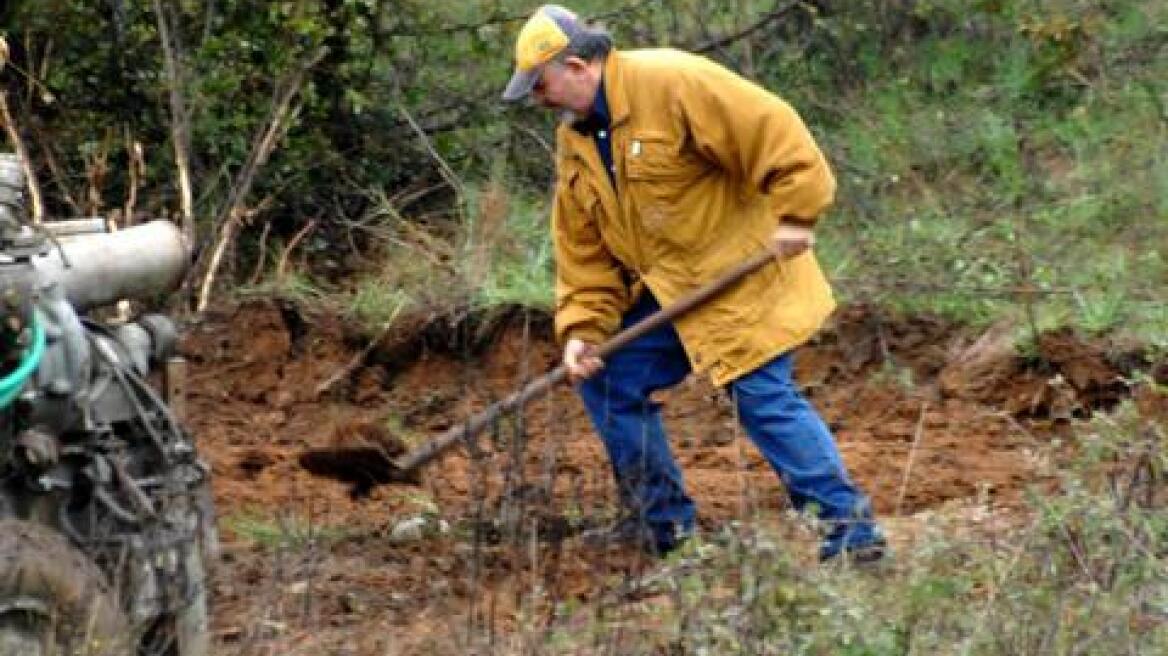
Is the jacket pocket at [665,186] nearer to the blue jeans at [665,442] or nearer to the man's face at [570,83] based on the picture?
the man's face at [570,83]

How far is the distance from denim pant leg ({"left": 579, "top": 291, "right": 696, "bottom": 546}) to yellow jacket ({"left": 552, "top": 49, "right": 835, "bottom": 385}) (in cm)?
20

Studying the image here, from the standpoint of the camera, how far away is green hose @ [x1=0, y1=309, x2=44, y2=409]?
242 inches

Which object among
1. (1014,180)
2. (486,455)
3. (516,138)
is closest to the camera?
(486,455)

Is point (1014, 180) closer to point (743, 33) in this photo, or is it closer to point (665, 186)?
point (743, 33)

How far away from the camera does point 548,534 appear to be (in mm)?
7875

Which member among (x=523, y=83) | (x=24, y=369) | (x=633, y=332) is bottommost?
(x=633, y=332)

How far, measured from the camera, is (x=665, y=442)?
8047mm

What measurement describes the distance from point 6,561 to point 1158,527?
2.72m

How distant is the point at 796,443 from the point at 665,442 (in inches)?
24.7

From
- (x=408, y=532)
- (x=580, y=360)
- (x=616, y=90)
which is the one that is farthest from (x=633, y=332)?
(x=408, y=532)

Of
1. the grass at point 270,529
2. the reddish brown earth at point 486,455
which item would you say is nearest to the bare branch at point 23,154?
the reddish brown earth at point 486,455

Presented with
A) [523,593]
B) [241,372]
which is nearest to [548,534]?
[523,593]

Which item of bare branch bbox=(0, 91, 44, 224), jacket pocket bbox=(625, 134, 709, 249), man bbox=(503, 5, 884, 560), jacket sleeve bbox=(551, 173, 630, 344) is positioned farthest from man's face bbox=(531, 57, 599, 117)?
bare branch bbox=(0, 91, 44, 224)

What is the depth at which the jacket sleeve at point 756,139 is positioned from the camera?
7.35 meters
